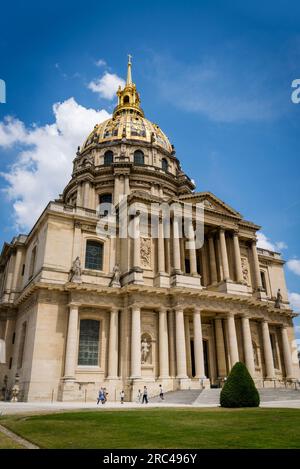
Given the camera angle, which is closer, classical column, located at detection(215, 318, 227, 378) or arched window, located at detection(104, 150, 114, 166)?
classical column, located at detection(215, 318, 227, 378)

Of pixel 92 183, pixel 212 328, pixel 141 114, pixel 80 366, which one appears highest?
pixel 141 114

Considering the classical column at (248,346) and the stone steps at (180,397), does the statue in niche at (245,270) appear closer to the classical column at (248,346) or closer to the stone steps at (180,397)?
the classical column at (248,346)

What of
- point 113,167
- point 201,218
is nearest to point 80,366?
point 201,218

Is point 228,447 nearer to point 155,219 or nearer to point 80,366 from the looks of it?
point 80,366

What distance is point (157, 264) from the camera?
32.5m

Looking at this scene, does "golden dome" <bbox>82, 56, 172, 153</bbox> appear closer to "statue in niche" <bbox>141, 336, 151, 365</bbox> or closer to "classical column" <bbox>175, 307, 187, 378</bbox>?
"classical column" <bbox>175, 307, 187, 378</bbox>

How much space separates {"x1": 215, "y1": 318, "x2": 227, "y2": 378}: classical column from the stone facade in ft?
0.33

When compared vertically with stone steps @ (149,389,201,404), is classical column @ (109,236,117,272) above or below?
above

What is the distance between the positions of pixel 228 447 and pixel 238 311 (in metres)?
26.3

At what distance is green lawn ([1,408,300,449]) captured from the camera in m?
8.13

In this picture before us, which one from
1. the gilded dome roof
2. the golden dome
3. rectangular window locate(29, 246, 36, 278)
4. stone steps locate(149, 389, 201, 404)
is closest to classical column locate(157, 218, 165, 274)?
stone steps locate(149, 389, 201, 404)

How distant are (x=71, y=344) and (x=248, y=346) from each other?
1534 cm

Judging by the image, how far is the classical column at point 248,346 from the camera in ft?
105

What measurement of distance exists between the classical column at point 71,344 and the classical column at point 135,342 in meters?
4.16
